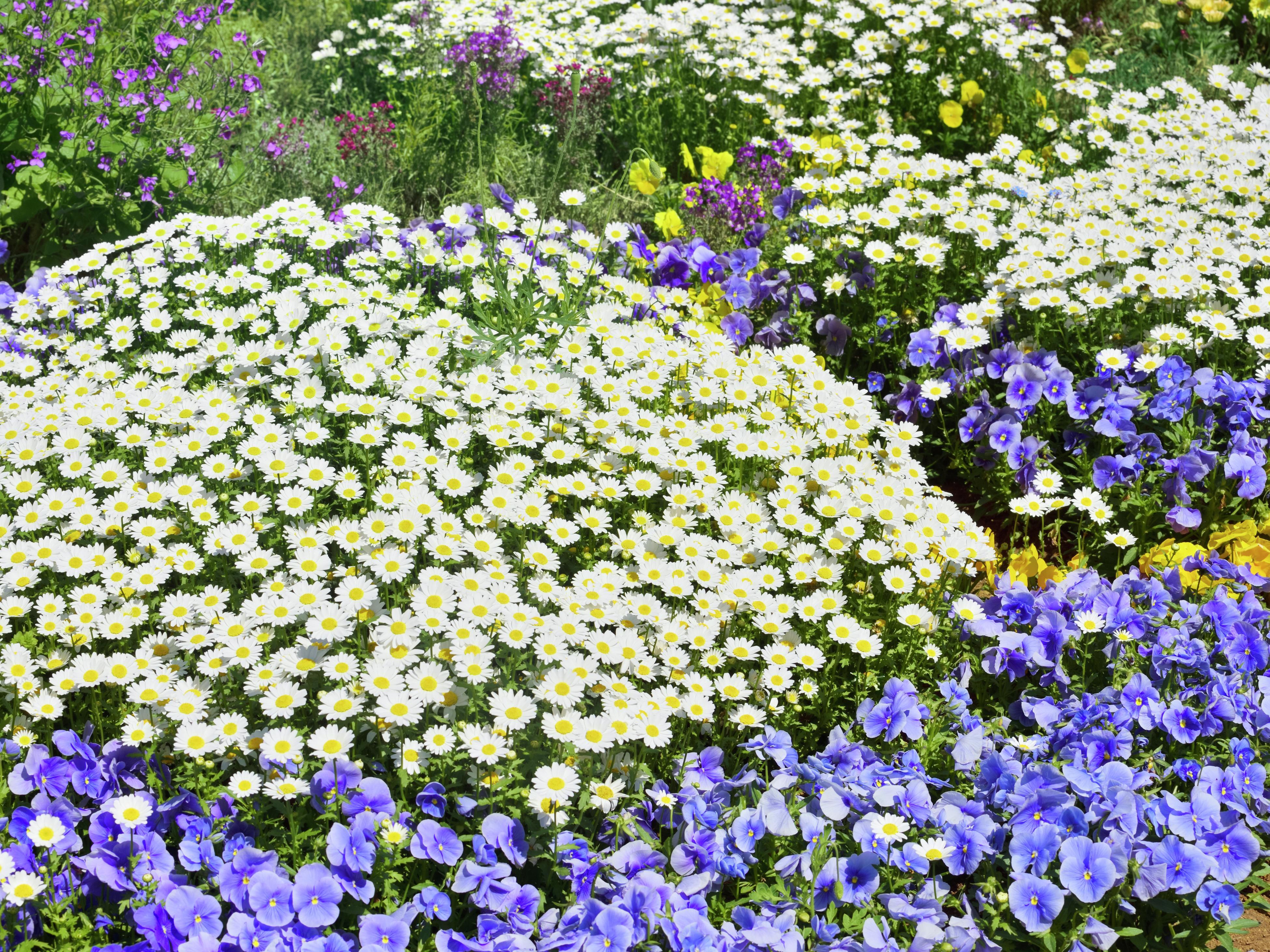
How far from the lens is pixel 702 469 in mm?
3303

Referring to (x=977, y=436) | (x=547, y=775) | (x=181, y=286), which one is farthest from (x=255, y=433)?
(x=977, y=436)

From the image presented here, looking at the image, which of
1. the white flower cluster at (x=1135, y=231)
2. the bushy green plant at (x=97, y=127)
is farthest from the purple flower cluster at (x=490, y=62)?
the white flower cluster at (x=1135, y=231)

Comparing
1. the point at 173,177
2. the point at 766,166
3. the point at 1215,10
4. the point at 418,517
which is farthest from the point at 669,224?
the point at 1215,10

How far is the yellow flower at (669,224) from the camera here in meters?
5.29

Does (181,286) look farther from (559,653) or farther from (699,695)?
(699,695)

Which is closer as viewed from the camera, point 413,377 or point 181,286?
point 413,377

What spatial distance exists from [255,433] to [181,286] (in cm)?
122

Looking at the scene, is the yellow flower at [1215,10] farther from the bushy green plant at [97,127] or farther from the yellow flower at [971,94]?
the bushy green plant at [97,127]

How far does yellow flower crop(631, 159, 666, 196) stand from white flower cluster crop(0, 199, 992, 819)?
1.75 metres

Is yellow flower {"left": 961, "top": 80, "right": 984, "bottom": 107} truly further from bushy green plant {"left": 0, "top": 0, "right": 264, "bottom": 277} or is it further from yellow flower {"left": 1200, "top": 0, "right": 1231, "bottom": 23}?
bushy green plant {"left": 0, "top": 0, "right": 264, "bottom": 277}

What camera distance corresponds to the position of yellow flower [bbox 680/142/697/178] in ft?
18.8

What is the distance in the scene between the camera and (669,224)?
530 centimetres

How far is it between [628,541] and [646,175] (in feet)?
10.4

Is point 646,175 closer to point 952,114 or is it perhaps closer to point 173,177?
point 952,114
